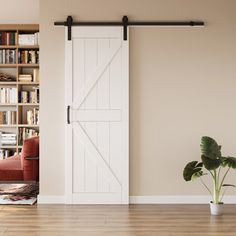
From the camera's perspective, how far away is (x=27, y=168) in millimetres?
6344

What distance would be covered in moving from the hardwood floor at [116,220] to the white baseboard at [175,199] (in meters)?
0.16

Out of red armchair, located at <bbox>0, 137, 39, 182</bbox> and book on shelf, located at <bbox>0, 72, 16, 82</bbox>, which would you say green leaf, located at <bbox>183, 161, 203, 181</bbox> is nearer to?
red armchair, located at <bbox>0, 137, 39, 182</bbox>

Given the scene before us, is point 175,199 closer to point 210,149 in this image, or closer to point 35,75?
point 210,149

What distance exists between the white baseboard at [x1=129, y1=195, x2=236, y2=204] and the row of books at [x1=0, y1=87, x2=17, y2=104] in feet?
12.2

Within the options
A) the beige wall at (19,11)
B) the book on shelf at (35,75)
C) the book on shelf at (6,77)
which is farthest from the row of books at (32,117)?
the beige wall at (19,11)

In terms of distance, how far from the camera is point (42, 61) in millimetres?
5977

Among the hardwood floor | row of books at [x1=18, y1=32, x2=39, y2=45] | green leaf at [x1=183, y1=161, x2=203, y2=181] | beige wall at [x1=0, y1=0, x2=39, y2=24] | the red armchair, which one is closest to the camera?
the hardwood floor

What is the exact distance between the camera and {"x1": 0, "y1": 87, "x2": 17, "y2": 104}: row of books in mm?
8820

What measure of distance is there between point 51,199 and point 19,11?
3.37m

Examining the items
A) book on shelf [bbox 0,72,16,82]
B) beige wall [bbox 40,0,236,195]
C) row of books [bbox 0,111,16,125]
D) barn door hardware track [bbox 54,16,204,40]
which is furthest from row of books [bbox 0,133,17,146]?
barn door hardware track [bbox 54,16,204,40]

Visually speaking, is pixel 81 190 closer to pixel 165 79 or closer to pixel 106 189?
pixel 106 189

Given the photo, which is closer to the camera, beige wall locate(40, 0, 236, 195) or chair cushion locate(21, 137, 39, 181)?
beige wall locate(40, 0, 236, 195)

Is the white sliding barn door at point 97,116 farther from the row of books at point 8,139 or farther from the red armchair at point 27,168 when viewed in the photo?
the row of books at point 8,139

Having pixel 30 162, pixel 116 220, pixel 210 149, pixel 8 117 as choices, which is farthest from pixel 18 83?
pixel 210 149
